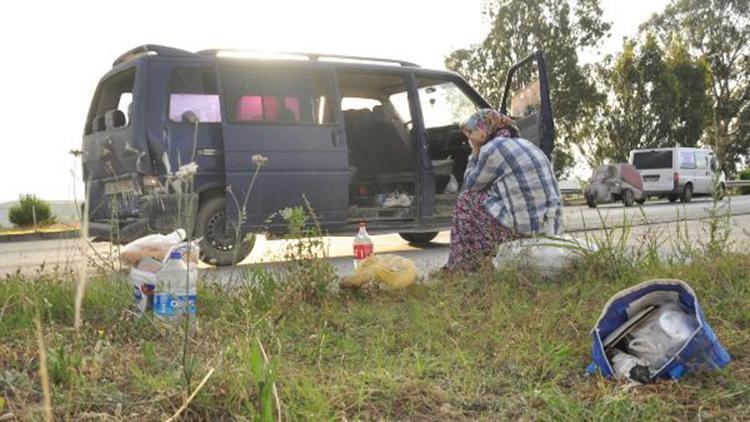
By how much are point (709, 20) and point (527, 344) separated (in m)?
44.1

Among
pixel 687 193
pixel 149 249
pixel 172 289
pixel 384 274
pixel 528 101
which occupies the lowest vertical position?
pixel 687 193

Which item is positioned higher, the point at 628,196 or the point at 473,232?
the point at 473,232

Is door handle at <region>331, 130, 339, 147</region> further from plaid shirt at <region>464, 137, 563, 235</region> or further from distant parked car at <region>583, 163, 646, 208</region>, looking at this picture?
distant parked car at <region>583, 163, 646, 208</region>

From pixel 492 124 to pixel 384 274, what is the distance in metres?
1.94

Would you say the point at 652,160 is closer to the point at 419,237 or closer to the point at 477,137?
the point at 419,237

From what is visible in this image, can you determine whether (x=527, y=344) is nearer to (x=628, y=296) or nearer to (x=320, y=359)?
(x=628, y=296)

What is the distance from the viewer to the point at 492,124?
561 cm

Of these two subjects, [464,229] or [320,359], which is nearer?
[320,359]

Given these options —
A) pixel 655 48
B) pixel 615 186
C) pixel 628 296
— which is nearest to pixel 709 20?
pixel 655 48

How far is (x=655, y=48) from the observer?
3462 centimetres

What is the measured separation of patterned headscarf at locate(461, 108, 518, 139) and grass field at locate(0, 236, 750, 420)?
71.5 inches

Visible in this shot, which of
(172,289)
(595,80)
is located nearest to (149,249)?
(172,289)

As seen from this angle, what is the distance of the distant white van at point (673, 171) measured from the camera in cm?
2431

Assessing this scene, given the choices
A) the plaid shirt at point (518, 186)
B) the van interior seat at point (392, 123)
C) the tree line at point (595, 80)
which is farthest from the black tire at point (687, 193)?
the plaid shirt at point (518, 186)
